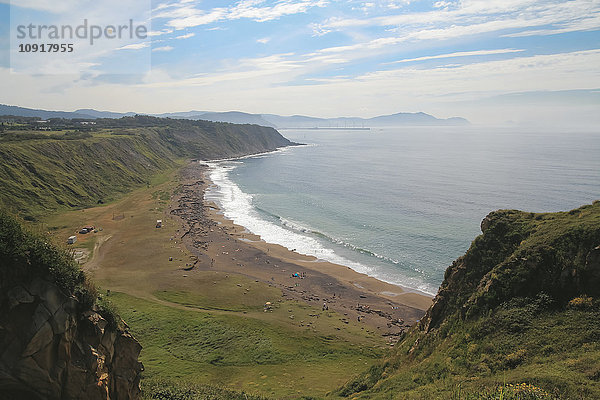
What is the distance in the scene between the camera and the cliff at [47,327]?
11.8m

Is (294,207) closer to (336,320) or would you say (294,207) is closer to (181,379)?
(336,320)

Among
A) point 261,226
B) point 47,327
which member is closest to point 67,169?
point 261,226

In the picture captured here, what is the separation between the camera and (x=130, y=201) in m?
92.8

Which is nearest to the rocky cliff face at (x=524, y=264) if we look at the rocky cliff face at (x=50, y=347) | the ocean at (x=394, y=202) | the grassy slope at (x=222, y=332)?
the grassy slope at (x=222, y=332)

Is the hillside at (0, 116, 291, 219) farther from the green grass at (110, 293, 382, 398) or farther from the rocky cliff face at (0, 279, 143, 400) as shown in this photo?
the rocky cliff face at (0, 279, 143, 400)

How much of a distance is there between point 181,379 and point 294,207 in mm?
69897

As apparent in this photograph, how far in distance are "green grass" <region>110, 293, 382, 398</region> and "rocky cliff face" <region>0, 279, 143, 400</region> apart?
9.54 metres

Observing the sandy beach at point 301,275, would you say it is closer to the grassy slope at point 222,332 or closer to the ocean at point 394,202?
the grassy slope at point 222,332

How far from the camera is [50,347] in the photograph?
486 inches

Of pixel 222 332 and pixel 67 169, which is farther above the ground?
pixel 67 169

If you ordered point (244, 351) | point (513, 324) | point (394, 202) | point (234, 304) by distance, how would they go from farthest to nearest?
point (394, 202) < point (234, 304) < point (244, 351) < point (513, 324)

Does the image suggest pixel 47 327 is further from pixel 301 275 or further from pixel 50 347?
pixel 301 275

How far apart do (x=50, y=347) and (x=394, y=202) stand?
294 ft

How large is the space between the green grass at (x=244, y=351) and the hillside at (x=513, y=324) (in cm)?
568
